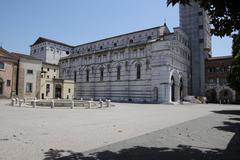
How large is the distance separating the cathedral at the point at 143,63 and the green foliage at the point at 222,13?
39.0m

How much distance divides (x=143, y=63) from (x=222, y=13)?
4344 centimetres

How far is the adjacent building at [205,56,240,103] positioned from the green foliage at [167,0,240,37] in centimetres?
5498

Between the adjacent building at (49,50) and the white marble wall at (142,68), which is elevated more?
the adjacent building at (49,50)

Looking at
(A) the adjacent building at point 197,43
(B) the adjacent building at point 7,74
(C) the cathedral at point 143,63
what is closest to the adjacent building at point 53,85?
(C) the cathedral at point 143,63

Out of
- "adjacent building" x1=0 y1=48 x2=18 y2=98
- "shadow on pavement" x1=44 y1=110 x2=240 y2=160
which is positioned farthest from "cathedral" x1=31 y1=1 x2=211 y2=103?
"shadow on pavement" x1=44 y1=110 x2=240 y2=160

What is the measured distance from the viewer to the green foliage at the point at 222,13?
4.84 meters

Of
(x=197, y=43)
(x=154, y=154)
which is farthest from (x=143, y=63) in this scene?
(x=154, y=154)

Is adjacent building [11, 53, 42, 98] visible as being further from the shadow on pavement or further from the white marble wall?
the shadow on pavement

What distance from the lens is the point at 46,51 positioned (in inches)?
2559

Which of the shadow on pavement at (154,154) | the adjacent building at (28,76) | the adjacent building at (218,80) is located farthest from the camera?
the adjacent building at (218,80)

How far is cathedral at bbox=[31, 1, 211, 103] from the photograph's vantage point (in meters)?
45.8

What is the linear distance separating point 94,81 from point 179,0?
179 feet

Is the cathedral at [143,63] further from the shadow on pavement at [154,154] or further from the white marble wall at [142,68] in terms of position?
the shadow on pavement at [154,154]

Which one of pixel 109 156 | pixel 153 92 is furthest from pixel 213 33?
pixel 153 92
